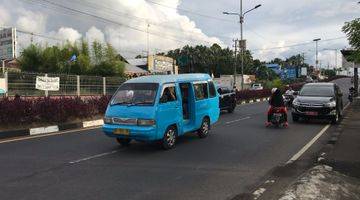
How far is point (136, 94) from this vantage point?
12.0 metres

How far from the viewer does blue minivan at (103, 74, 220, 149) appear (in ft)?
36.9

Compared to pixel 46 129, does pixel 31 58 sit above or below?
above

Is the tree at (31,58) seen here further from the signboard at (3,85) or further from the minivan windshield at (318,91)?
the minivan windshield at (318,91)

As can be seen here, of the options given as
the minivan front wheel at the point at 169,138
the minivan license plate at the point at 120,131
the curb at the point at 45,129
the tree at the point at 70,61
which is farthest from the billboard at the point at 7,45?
the minivan license plate at the point at 120,131

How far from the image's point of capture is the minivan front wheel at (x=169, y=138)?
11.8 meters

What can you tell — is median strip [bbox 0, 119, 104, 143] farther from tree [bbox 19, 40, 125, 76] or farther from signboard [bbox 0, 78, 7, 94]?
tree [bbox 19, 40, 125, 76]

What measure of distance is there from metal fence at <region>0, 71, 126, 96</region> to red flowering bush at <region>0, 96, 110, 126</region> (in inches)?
97.9

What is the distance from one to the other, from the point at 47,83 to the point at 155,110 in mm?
12001

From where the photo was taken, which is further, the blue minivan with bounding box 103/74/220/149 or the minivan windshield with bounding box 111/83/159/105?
the minivan windshield with bounding box 111/83/159/105

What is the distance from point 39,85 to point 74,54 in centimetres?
3082

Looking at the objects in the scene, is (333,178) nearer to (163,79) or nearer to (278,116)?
(163,79)

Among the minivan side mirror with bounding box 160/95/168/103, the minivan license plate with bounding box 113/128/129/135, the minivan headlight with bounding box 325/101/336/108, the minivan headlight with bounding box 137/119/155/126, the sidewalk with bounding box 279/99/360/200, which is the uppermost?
the minivan side mirror with bounding box 160/95/168/103

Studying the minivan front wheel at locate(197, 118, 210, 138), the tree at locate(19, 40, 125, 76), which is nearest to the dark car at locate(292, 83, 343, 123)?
the minivan front wheel at locate(197, 118, 210, 138)

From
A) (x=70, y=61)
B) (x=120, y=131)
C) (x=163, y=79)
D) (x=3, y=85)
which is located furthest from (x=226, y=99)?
(x=70, y=61)
